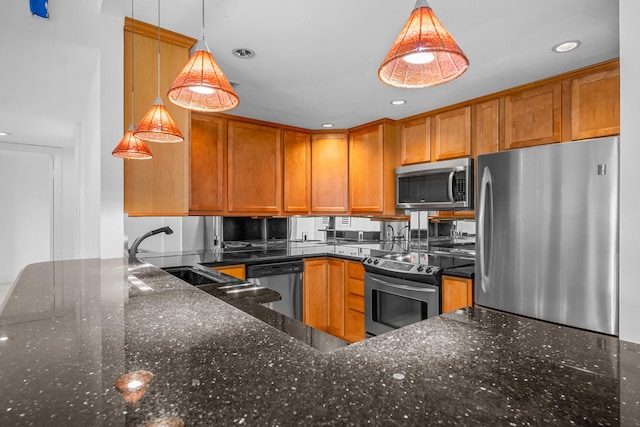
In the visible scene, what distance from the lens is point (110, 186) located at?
182 centimetres

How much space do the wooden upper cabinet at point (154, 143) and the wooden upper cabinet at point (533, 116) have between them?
91.4 inches

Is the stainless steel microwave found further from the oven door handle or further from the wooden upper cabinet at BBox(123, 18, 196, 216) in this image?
the wooden upper cabinet at BBox(123, 18, 196, 216)

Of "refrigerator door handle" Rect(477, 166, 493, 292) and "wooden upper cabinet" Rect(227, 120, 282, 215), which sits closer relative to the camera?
"refrigerator door handle" Rect(477, 166, 493, 292)

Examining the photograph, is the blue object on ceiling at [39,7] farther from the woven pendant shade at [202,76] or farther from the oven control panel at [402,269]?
the oven control panel at [402,269]

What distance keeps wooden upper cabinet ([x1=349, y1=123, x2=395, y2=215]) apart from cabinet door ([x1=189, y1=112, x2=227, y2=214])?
1.40m

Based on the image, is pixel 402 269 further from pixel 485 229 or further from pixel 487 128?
pixel 487 128

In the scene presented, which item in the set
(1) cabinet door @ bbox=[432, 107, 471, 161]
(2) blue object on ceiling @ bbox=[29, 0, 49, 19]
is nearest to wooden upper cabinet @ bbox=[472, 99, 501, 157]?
(1) cabinet door @ bbox=[432, 107, 471, 161]

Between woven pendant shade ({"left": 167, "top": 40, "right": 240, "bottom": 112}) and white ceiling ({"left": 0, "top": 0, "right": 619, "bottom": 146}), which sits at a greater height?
white ceiling ({"left": 0, "top": 0, "right": 619, "bottom": 146})

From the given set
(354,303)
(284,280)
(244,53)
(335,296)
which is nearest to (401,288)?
→ (354,303)

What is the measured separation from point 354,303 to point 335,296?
0.77ft

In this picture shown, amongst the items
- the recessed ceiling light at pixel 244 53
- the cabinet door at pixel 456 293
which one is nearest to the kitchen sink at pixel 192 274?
the recessed ceiling light at pixel 244 53

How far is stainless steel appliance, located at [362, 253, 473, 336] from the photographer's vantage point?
8.33ft

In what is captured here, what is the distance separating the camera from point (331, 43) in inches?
76.4

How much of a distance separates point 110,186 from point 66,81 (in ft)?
4.69
